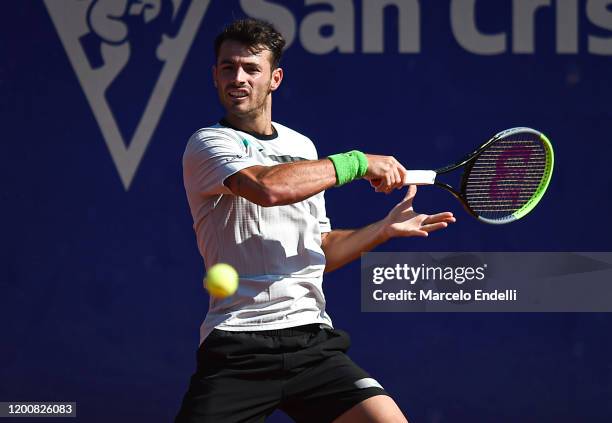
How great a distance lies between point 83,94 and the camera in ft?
17.9

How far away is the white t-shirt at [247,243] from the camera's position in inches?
131

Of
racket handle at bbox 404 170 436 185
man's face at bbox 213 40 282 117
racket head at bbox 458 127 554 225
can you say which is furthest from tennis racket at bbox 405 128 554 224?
man's face at bbox 213 40 282 117

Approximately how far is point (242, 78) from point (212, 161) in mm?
349

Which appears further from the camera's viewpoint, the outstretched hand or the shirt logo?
the shirt logo

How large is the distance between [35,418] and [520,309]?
2384mm

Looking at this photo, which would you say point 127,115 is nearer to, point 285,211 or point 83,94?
point 83,94

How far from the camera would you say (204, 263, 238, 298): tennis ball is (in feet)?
10.6

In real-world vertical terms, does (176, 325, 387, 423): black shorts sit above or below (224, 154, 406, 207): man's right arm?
below

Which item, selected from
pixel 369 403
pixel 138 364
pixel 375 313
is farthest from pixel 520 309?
pixel 369 403

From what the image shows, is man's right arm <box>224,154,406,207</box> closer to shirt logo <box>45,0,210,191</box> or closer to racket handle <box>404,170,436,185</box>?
racket handle <box>404,170,436,185</box>
